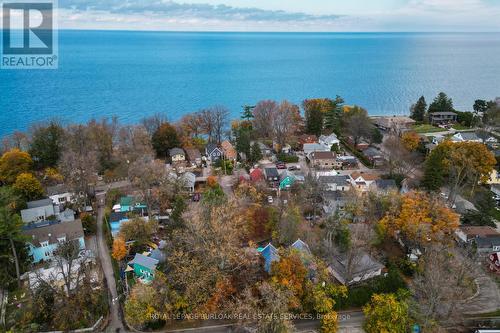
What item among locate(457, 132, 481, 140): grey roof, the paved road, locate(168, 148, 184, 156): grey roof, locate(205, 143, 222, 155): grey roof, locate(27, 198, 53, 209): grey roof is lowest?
the paved road

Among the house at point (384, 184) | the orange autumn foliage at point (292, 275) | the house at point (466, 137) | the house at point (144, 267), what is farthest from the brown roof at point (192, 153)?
the house at point (466, 137)

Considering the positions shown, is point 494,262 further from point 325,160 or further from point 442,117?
point 442,117

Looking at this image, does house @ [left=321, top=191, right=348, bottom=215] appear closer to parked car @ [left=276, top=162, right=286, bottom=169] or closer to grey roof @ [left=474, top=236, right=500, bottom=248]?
parked car @ [left=276, top=162, right=286, bottom=169]

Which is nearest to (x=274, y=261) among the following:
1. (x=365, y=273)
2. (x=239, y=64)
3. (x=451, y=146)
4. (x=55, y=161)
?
(x=365, y=273)

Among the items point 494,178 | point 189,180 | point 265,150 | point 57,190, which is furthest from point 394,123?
point 57,190

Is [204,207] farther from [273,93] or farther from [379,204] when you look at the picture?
[273,93]

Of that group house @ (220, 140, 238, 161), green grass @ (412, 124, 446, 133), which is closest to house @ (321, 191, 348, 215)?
house @ (220, 140, 238, 161)
